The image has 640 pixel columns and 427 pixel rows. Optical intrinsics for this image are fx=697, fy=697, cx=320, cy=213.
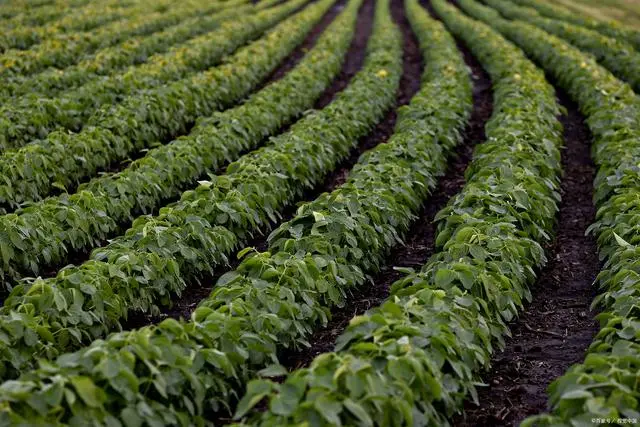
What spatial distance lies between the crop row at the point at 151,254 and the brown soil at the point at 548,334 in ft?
9.27

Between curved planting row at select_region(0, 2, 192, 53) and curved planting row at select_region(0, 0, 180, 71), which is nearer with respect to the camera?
curved planting row at select_region(0, 0, 180, 71)

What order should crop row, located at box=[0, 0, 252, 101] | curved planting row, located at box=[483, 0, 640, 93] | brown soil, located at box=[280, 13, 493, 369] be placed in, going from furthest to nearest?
curved planting row, located at box=[483, 0, 640, 93] < crop row, located at box=[0, 0, 252, 101] < brown soil, located at box=[280, 13, 493, 369]

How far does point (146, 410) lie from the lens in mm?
3838

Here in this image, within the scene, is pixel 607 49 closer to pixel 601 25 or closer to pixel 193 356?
pixel 601 25

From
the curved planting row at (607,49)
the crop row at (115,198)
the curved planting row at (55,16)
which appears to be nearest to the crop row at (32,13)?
the curved planting row at (55,16)

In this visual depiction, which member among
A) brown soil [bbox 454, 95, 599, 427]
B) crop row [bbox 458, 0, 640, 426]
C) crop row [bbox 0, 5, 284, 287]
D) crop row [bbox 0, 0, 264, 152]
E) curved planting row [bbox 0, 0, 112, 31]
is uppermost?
curved planting row [bbox 0, 0, 112, 31]

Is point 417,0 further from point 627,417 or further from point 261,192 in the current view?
point 627,417

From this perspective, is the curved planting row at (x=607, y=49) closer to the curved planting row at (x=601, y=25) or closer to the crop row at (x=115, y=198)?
the curved planting row at (x=601, y=25)

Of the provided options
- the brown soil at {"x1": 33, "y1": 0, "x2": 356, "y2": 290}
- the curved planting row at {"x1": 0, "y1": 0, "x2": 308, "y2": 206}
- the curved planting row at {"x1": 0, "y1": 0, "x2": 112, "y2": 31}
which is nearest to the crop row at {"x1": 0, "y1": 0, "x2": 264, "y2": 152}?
the curved planting row at {"x1": 0, "y1": 0, "x2": 308, "y2": 206}

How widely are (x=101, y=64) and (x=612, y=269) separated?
13.0 m

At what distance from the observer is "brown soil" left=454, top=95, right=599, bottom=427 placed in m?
4.98

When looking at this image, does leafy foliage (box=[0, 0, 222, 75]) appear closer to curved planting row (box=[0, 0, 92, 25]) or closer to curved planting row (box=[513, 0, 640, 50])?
curved planting row (box=[0, 0, 92, 25])

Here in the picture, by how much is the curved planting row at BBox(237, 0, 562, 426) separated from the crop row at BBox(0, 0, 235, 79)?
10477 mm

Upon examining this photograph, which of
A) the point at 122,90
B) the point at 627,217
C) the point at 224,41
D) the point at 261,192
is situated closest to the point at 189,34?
the point at 224,41
